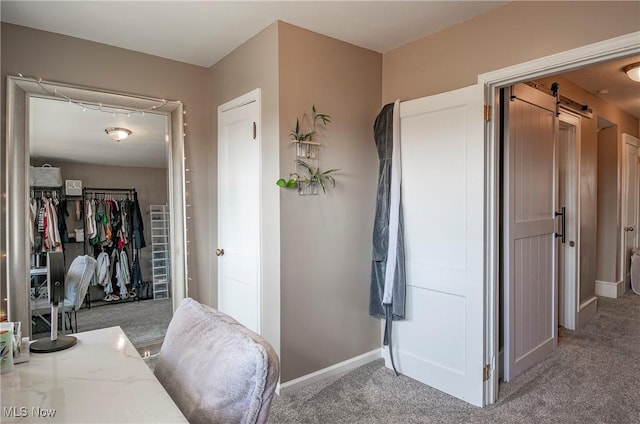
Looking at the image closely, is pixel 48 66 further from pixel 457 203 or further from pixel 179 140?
pixel 457 203

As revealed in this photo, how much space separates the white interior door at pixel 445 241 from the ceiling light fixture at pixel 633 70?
1.97 m

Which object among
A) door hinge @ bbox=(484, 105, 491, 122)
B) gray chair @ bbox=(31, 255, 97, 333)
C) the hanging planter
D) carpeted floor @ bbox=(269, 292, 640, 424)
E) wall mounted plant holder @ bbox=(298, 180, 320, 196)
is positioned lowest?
carpeted floor @ bbox=(269, 292, 640, 424)

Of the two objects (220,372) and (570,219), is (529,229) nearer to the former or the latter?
(570,219)

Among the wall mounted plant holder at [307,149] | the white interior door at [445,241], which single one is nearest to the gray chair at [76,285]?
the wall mounted plant holder at [307,149]

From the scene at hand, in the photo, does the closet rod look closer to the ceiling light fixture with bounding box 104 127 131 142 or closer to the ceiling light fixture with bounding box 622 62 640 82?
the ceiling light fixture with bounding box 104 127 131 142

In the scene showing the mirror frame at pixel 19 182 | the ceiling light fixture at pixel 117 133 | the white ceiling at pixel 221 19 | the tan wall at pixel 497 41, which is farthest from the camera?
the ceiling light fixture at pixel 117 133

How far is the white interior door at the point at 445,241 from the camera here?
229 cm

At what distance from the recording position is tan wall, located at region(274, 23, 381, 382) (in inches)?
97.7

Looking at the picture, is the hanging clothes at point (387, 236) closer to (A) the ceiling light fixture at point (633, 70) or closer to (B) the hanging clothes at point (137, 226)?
(B) the hanging clothes at point (137, 226)

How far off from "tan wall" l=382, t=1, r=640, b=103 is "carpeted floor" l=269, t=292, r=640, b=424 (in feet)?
6.55

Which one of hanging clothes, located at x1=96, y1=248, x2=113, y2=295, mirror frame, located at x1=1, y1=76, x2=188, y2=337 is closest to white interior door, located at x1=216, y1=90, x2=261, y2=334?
hanging clothes, located at x1=96, y1=248, x2=113, y2=295

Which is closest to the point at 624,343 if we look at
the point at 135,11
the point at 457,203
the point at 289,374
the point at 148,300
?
the point at 457,203

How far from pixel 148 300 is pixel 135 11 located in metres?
1.98

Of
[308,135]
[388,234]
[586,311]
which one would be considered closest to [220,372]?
[308,135]
